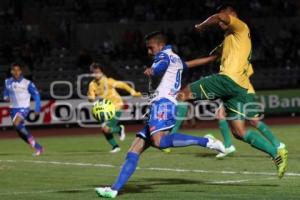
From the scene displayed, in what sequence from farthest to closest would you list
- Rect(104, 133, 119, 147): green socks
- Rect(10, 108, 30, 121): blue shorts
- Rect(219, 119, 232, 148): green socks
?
Rect(10, 108, 30, 121): blue shorts < Rect(104, 133, 119, 147): green socks < Rect(219, 119, 232, 148): green socks

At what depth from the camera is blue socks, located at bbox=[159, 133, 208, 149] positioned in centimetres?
1073

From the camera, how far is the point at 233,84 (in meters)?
11.9

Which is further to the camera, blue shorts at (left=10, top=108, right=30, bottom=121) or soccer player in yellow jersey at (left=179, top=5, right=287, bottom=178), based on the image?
blue shorts at (left=10, top=108, right=30, bottom=121)

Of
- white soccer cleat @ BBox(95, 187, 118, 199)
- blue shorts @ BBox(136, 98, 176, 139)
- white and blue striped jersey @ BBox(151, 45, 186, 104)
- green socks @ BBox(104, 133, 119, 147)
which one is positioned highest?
white and blue striped jersey @ BBox(151, 45, 186, 104)

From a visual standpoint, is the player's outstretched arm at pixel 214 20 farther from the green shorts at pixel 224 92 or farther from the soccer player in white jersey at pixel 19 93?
the soccer player in white jersey at pixel 19 93

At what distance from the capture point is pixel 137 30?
3469 cm

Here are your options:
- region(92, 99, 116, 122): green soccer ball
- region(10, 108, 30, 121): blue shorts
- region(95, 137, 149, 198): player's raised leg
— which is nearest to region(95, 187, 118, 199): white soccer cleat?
region(95, 137, 149, 198): player's raised leg

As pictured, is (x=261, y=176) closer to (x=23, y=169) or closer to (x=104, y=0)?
(x=23, y=169)

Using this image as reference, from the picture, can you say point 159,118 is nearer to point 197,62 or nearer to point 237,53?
point 197,62

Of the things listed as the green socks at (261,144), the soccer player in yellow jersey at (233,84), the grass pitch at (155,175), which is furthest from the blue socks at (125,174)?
the green socks at (261,144)

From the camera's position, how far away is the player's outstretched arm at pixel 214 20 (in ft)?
37.9

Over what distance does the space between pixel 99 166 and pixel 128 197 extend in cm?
454

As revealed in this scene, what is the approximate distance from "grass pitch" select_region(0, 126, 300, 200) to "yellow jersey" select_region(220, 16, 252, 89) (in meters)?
1.59

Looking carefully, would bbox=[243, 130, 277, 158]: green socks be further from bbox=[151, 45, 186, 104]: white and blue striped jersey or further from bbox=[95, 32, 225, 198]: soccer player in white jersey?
bbox=[151, 45, 186, 104]: white and blue striped jersey
